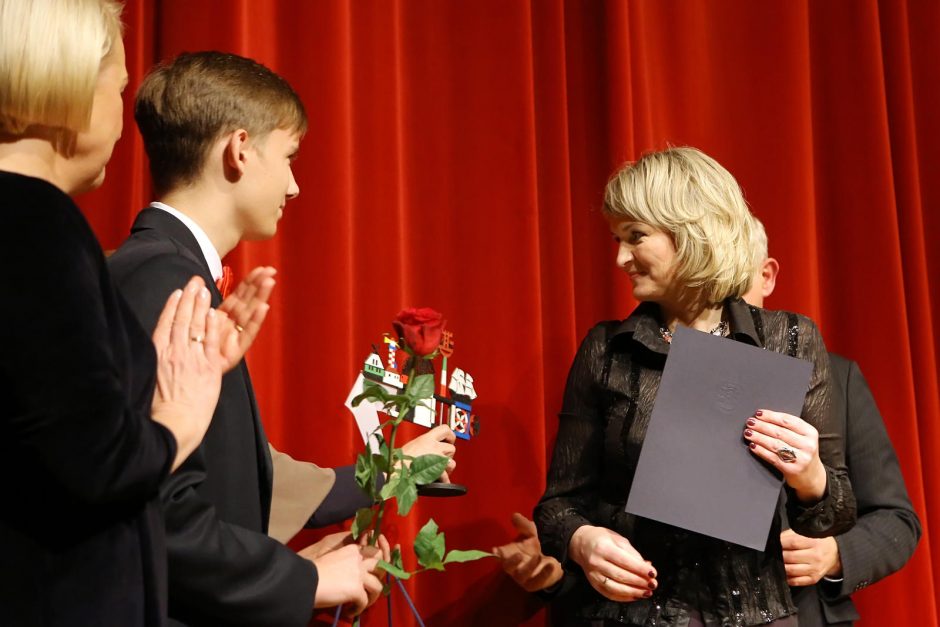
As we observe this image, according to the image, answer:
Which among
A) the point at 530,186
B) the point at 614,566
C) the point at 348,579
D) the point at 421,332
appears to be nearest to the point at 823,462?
the point at 614,566

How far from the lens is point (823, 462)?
1.87 meters

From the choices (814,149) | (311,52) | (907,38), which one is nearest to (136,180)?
(311,52)

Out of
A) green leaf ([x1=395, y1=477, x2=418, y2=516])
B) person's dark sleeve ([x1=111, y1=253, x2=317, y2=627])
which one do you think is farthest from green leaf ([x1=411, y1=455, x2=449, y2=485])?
person's dark sleeve ([x1=111, y1=253, x2=317, y2=627])

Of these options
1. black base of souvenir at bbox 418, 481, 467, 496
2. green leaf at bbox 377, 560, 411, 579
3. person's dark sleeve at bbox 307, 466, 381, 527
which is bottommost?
green leaf at bbox 377, 560, 411, 579

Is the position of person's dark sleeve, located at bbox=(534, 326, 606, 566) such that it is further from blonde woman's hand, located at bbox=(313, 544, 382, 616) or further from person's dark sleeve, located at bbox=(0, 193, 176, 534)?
person's dark sleeve, located at bbox=(0, 193, 176, 534)

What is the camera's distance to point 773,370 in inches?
67.9

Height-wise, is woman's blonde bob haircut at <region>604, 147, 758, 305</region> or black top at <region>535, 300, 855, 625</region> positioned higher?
woman's blonde bob haircut at <region>604, 147, 758, 305</region>

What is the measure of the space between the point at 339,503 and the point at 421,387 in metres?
0.46

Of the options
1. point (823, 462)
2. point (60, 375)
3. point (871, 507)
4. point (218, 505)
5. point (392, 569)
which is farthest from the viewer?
point (871, 507)

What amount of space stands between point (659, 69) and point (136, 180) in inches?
56.7

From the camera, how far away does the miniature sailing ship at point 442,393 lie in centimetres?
174

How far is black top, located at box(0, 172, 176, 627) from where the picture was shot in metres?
0.94

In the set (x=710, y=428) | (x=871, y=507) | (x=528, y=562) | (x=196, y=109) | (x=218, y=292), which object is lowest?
(x=528, y=562)

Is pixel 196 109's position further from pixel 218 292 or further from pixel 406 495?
pixel 406 495
